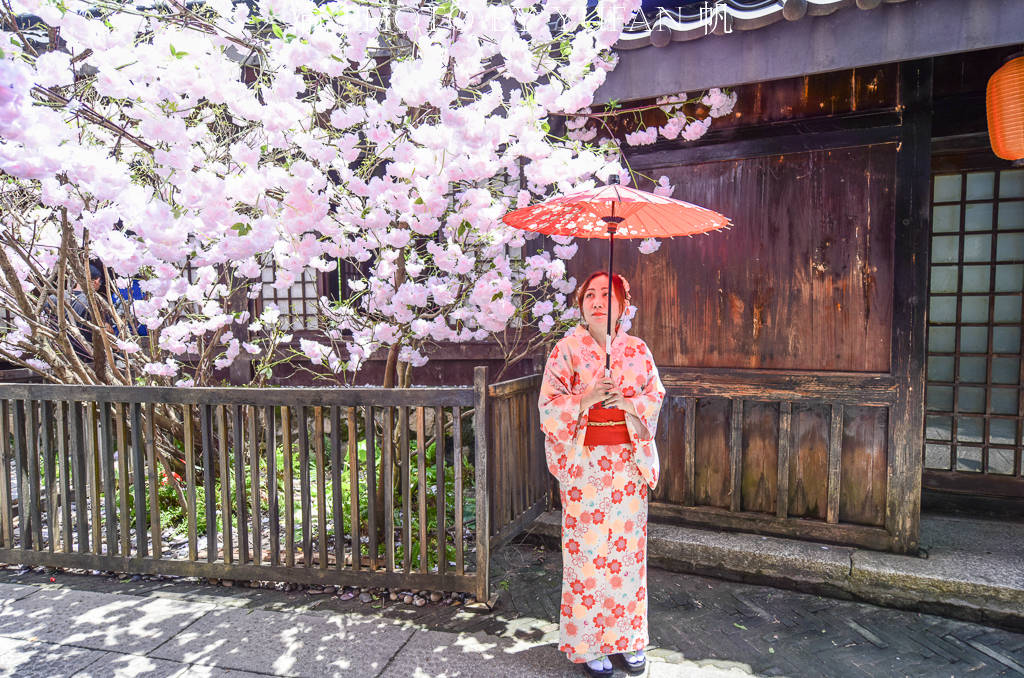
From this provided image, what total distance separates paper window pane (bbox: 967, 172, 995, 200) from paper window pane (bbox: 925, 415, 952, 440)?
216 cm

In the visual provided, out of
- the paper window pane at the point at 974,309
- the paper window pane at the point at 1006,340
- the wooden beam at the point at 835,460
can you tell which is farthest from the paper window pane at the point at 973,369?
the wooden beam at the point at 835,460

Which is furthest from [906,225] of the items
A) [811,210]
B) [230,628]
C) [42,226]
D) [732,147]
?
[42,226]

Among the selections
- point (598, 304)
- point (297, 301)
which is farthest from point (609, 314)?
point (297, 301)

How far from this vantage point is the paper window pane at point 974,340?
5730 millimetres

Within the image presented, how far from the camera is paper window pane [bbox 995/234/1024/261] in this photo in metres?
5.51

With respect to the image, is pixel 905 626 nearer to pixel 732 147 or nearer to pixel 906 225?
pixel 906 225

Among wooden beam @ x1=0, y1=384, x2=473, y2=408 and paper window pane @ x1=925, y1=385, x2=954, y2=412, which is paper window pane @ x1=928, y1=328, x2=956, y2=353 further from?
wooden beam @ x1=0, y1=384, x2=473, y2=408

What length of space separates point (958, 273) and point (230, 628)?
682 centimetres

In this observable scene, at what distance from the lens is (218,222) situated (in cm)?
363

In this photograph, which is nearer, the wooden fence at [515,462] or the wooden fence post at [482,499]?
the wooden fence post at [482,499]

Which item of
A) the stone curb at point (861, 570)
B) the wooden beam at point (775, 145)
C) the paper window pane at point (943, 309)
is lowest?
the stone curb at point (861, 570)

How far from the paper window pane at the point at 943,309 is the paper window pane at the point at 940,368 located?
37 cm

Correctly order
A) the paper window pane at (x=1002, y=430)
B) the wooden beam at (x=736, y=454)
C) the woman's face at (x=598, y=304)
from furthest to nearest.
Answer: the paper window pane at (x=1002, y=430)
the wooden beam at (x=736, y=454)
the woman's face at (x=598, y=304)

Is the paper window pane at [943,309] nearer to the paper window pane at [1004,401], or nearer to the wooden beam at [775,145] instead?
the paper window pane at [1004,401]
